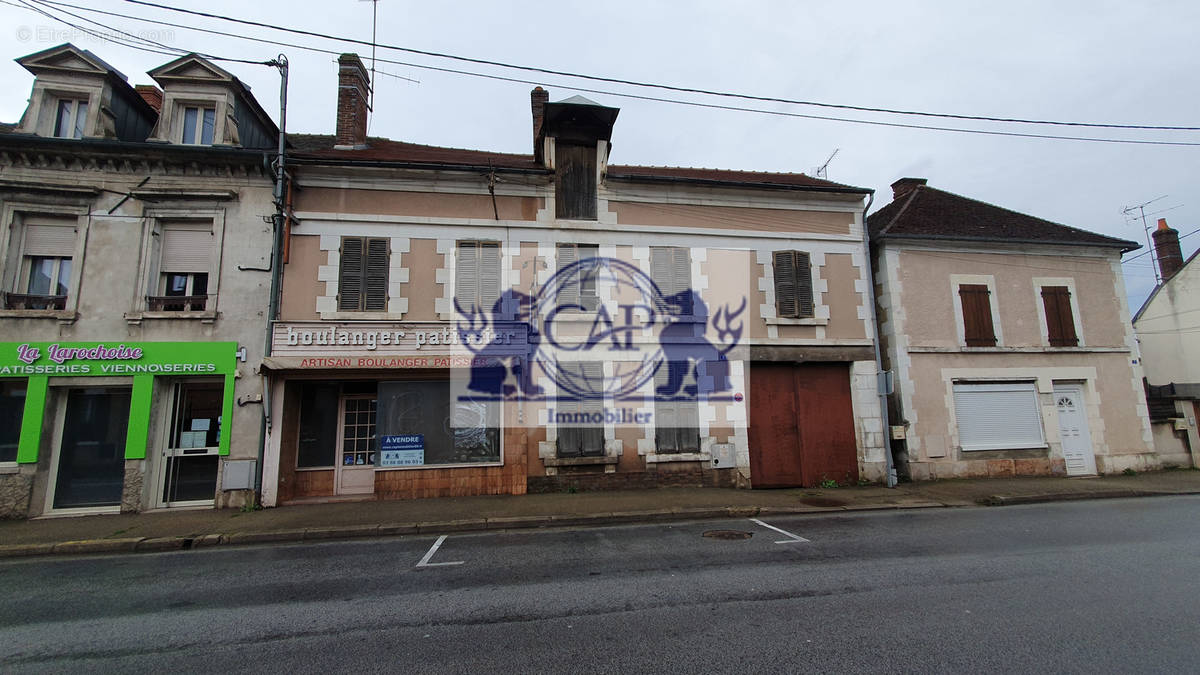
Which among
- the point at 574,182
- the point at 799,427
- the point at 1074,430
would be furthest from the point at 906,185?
the point at 574,182

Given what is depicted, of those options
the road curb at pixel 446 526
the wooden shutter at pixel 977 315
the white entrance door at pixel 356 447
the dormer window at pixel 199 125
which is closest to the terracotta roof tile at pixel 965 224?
A: the wooden shutter at pixel 977 315

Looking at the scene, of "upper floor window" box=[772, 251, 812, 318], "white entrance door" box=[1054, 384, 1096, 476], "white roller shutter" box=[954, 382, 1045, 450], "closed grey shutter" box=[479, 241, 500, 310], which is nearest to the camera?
"closed grey shutter" box=[479, 241, 500, 310]

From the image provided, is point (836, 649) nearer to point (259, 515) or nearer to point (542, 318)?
point (542, 318)

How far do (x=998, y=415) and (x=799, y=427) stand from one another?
509cm

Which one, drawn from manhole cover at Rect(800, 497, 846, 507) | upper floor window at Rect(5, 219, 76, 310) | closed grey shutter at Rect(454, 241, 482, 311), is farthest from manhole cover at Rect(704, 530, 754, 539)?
upper floor window at Rect(5, 219, 76, 310)

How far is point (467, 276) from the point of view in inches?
415

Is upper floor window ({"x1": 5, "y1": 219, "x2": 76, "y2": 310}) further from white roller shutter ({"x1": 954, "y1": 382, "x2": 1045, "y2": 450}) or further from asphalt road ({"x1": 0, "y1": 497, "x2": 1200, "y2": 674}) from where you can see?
white roller shutter ({"x1": 954, "y1": 382, "x2": 1045, "y2": 450})

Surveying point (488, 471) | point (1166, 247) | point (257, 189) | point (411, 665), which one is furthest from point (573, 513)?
point (1166, 247)

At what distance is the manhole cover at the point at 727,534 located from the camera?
283 inches

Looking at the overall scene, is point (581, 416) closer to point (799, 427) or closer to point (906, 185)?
point (799, 427)

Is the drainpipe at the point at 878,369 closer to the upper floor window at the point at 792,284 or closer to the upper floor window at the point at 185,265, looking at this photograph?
the upper floor window at the point at 792,284

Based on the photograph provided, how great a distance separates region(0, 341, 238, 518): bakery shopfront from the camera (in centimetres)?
897

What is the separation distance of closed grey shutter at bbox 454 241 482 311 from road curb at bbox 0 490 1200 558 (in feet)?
14.1

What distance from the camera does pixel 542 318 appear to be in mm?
10617
